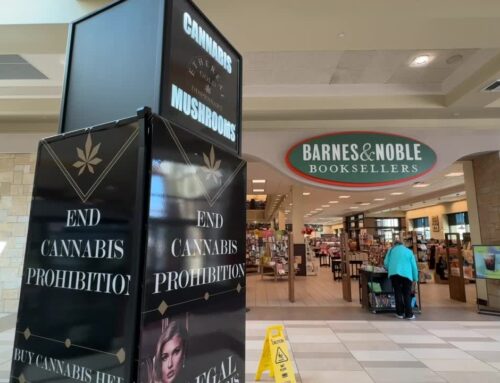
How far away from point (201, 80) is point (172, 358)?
35.5 inches

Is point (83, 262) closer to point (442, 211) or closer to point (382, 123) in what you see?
point (382, 123)

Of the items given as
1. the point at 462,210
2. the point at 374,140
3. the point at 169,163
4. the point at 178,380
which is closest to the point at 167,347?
the point at 178,380

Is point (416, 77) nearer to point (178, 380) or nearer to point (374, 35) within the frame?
point (374, 35)

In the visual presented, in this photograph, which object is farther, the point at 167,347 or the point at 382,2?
the point at 382,2

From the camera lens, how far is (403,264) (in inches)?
239

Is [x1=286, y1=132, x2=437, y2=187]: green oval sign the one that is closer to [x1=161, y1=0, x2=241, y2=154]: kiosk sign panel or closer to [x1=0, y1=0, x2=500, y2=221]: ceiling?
[x1=0, y1=0, x2=500, y2=221]: ceiling

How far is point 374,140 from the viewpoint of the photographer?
5.91m

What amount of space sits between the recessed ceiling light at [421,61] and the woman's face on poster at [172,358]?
5.36 m

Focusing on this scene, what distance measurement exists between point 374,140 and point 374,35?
2.42 meters

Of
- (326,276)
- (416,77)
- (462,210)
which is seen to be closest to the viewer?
(416,77)

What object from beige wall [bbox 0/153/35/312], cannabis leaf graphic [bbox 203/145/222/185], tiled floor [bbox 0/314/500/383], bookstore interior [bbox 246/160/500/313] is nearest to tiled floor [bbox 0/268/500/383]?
tiled floor [bbox 0/314/500/383]

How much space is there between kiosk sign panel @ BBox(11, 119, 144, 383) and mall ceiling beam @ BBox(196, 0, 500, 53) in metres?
2.88

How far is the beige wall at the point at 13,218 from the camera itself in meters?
6.07

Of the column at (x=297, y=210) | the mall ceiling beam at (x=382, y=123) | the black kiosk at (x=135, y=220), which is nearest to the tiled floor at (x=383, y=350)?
the black kiosk at (x=135, y=220)
